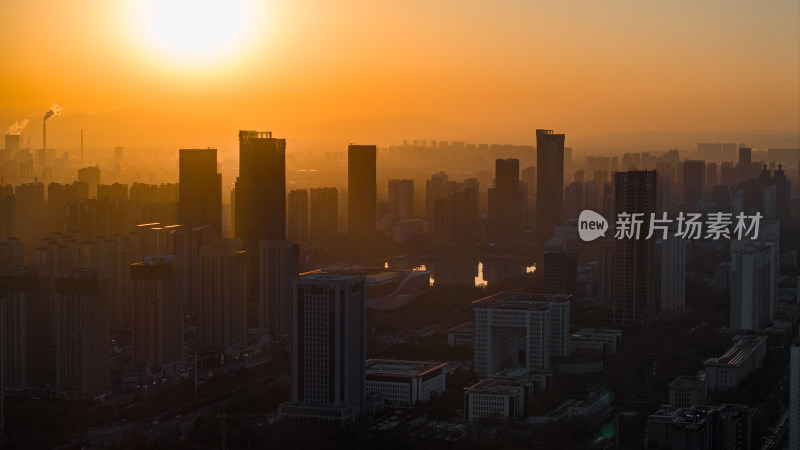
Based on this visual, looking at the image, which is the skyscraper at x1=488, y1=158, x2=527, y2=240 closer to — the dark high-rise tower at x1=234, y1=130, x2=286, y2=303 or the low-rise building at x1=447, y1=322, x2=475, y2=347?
the dark high-rise tower at x1=234, y1=130, x2=286, y2=303

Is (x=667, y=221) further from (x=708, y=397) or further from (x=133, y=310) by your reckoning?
(x=133, y=310)

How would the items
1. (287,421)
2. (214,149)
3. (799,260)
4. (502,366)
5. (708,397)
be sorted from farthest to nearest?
(799,260)
(214,149)
(502,366)
(708,397)
(287,421)

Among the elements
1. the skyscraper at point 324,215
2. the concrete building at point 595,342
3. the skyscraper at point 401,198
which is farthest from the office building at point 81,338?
the skyscraper at point 401,198

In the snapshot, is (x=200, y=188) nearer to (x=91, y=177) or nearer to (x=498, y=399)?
(x=91, y=177)

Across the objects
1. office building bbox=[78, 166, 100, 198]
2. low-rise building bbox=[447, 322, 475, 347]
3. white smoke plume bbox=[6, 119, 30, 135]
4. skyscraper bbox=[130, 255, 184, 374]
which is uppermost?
white smoke plume bbox=[6, 119, 30, 135]

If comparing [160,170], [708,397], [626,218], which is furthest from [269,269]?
[708,397]

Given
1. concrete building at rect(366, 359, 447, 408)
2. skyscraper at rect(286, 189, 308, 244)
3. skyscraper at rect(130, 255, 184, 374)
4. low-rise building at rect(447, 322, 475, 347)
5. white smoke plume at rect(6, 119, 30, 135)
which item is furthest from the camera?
skyscraper at rect(286, 189, 308, 244)

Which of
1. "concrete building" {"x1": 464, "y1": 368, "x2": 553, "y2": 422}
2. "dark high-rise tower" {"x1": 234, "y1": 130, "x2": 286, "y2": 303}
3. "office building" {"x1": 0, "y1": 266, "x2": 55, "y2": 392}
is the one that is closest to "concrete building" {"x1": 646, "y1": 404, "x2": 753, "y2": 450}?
"concrete building" {"x1": 464, "y1": 368, "x2": 553, "y2": 422}
